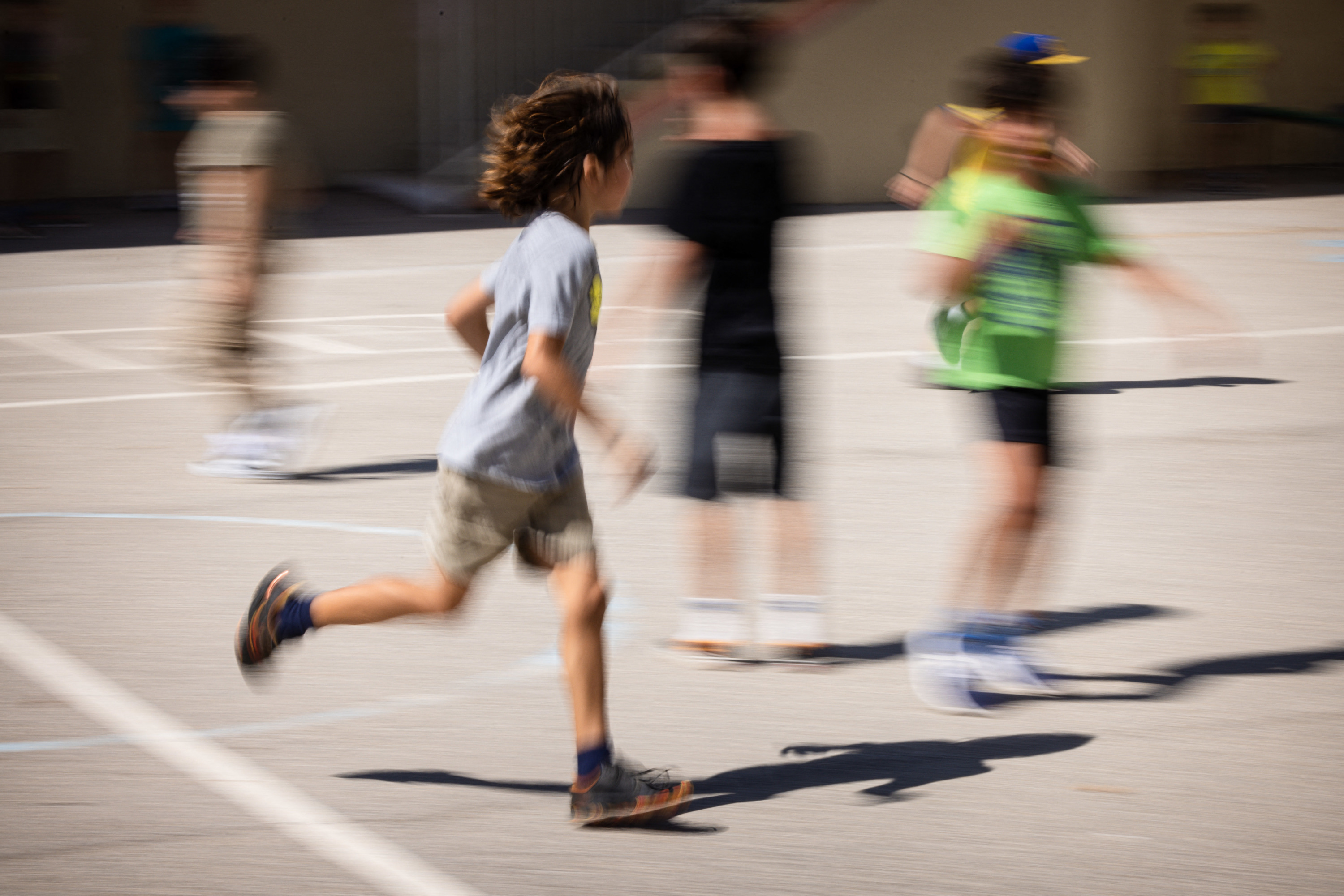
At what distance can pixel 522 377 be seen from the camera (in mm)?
4043

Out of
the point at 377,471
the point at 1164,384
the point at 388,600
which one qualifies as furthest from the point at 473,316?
the point at 1164,384

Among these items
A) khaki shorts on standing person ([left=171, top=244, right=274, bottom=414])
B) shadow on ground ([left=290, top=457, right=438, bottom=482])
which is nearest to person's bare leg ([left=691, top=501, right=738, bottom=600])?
shadow on ground ([left=290, top=457, right=438, bottom=482])

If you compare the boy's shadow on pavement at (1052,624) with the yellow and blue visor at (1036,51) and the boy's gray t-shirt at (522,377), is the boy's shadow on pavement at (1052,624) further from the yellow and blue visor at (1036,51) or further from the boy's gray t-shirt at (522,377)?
the yellow and blue visor at (1036,51)

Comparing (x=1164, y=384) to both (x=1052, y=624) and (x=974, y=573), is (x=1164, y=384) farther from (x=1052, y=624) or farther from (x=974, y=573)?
(x=974, y=573)

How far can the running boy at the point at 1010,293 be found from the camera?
483 cm

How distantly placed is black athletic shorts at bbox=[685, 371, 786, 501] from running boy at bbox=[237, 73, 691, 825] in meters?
1.17

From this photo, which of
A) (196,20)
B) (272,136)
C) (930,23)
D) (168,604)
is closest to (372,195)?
(196,20)

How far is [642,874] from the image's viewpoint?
12.6ft

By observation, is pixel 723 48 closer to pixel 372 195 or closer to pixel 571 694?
pixel 571 694

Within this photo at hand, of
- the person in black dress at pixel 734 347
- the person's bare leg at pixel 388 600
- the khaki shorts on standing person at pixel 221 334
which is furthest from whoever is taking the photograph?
the khaki shorts on standing person at pixel 221 334

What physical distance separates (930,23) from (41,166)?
10.9m

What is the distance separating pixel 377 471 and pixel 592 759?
4.21 metres

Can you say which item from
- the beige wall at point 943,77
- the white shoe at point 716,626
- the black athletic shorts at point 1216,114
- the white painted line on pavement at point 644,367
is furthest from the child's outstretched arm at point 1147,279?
the black athletic shorts at point 1216,114

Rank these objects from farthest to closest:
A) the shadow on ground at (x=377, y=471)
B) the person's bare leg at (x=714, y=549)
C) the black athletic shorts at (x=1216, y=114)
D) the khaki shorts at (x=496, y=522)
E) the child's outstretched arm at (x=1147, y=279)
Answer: the black athletic shorts at (x=1216, y=114) < the shadow on ground at (x=377, y=471) < the person's bare leg at (x=714, y=549) < the child's outstretched arm at (x=1147, y=279) < the khaki shorts at (x=496, y=522)
